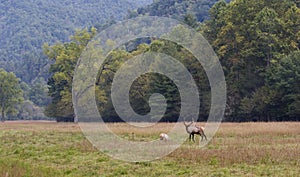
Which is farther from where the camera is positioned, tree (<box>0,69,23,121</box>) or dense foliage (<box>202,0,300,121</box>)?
tree (<box>0,69,23,121</box>)

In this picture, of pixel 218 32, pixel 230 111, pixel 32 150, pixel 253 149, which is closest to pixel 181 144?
pixel 253 149

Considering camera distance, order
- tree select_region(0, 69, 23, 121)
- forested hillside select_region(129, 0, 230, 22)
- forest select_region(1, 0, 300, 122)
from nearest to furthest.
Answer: forest select_region(1, 0, 300, 122) < tree select_region(0, 69, 23, 121) < forested hillside select_region(129, 0, 230, 22)

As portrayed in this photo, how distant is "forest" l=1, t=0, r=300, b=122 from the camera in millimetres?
52375

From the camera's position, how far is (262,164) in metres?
16.9

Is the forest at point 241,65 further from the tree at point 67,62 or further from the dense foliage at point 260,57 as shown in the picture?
the tree at point 67,62

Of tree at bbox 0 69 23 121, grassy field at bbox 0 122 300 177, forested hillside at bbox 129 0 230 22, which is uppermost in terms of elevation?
forested hillside at bbox 129 0 230 22

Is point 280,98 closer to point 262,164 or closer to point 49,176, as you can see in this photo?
point 262,164

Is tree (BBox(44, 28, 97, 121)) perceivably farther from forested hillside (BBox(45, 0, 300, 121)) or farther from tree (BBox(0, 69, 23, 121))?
tree (BBox(0, 69, 23, 121))

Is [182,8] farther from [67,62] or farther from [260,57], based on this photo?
[260,57]

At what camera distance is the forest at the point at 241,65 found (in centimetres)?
5238

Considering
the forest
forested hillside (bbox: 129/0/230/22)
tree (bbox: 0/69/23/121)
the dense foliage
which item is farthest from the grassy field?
forested hillside (bbox: 129/0/230/22)

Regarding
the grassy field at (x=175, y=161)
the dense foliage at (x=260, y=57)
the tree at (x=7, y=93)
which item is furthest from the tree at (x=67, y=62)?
the grassy field at (x=175, y=161)

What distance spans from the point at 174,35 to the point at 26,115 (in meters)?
73.0

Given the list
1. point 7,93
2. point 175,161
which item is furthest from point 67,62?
point 175,161
